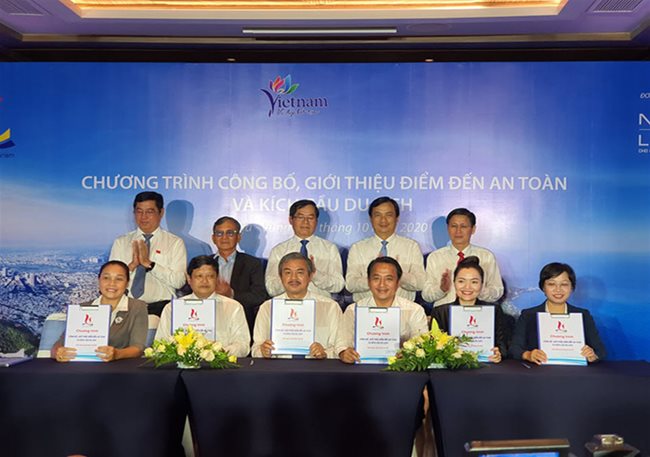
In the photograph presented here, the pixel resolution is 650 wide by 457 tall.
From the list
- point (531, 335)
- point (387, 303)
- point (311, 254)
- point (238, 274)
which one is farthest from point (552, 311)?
point (238, 274)

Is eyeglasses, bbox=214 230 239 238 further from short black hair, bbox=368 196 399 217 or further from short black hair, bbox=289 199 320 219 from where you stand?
short black hair, bbox=368 196 399 217

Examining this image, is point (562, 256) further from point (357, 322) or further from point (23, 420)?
point (23, 420)

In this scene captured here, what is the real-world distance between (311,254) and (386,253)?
59 centimetres

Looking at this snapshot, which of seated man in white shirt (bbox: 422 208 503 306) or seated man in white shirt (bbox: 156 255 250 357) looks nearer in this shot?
seated man in white shirt (bbox: 156 255 250 357)

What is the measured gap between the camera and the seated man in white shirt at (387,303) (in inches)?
179

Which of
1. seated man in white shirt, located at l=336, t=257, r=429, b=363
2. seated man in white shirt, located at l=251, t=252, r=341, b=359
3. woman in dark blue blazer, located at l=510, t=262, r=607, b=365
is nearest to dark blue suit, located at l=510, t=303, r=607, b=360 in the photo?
woman in dark blue blazer, located at l=510, t=262, r=607, b=365

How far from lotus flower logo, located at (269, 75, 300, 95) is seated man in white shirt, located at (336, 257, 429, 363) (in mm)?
2062

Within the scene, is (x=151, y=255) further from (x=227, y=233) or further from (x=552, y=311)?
(x=552, y=311)

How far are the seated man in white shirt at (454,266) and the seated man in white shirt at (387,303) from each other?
112cm

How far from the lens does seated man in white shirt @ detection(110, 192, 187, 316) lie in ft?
19.5

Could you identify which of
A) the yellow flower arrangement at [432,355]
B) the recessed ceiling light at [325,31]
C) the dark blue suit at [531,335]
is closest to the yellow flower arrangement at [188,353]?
the yellow flower arrangement at [432,355]

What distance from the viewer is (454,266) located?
5.84 m

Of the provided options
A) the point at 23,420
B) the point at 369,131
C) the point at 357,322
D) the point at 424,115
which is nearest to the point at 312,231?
the point at 369,131

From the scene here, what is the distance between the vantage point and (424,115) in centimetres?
607
